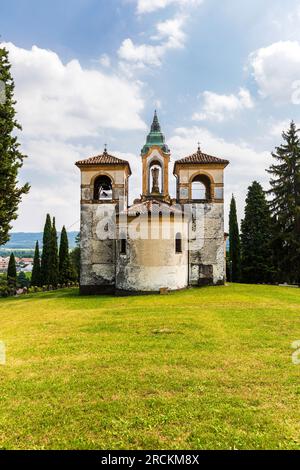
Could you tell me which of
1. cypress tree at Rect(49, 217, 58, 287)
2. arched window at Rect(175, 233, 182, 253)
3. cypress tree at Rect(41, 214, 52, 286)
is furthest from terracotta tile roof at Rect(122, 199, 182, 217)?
cypress tree at Rect(41, 214, 52, 286)

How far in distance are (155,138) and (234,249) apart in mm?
18601

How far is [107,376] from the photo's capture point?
7.45 m

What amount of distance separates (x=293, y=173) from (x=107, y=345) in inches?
1165

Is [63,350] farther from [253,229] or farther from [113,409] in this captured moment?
[253,229]

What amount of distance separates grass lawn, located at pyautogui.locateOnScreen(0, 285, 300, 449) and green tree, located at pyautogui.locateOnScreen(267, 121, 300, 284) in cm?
1864

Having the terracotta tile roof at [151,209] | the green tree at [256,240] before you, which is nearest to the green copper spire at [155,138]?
the terracotta tile roof at [151,209]

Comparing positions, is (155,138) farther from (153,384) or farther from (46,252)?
(153,384)

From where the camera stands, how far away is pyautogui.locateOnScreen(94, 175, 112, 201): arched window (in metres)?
26.9

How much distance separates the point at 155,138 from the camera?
3039 centimetres

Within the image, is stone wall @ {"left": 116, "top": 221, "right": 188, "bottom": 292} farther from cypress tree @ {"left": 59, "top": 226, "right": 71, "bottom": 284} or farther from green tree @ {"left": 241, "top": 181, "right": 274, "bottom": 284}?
cypress tree @ {"left": 59, "top": 226, "right": 71, "bottom": 284}

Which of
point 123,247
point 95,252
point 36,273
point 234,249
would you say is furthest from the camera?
point 36,273

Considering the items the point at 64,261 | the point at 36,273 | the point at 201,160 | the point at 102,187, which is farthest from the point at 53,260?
the point at 201,160
